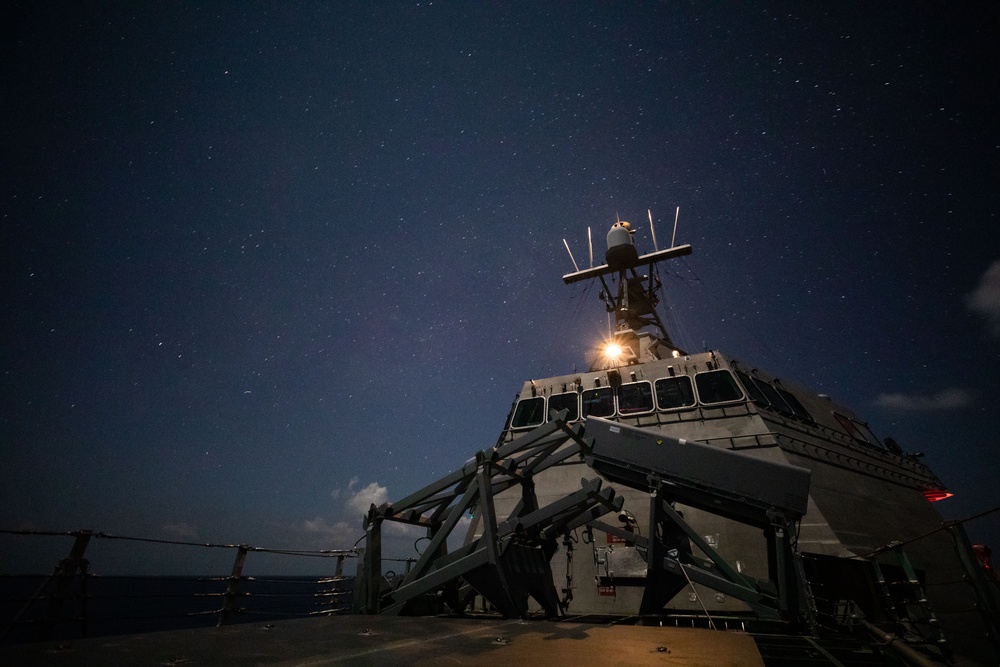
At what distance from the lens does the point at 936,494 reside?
43.9 feet

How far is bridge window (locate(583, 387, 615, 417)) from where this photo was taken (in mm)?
11906

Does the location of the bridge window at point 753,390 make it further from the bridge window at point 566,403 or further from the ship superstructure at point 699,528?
the bridge window at point 566,403

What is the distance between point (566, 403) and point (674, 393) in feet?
8.97

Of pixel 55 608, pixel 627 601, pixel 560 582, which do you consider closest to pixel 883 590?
pixel 627 601

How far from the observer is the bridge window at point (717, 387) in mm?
10742

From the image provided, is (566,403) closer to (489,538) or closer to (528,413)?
(528,413)

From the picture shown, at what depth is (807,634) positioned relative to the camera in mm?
5977

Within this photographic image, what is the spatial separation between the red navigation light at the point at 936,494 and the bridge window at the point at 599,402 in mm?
9565

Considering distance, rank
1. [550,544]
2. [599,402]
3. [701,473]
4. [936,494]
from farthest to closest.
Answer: [936,494]
[599,402]
[550,544]
[701,473]

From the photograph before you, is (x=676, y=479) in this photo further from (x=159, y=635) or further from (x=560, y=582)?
(x=159, y=635)

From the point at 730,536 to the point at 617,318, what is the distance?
10604 mm

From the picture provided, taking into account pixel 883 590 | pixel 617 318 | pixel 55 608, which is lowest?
pixel 883 590

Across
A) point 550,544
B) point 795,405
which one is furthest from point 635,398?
point 550,544

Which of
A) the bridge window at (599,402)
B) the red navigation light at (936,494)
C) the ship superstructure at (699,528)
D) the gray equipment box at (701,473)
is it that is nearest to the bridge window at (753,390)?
the ship superstructure at (699,528)
